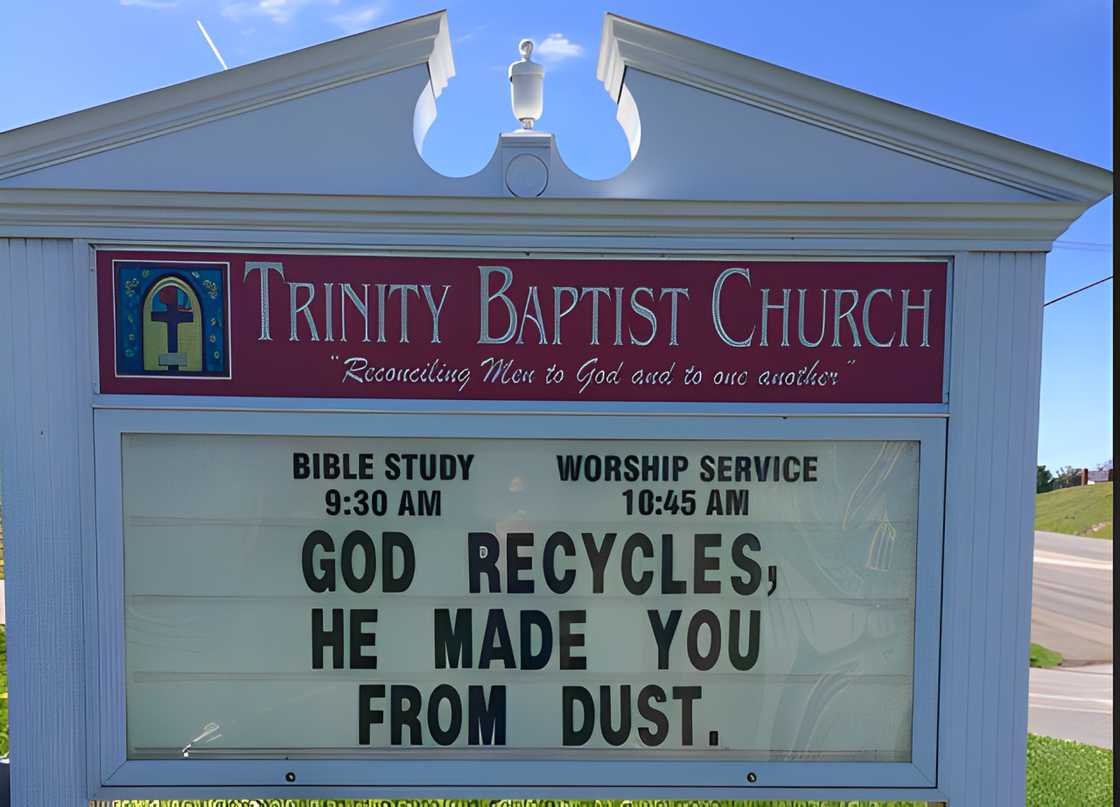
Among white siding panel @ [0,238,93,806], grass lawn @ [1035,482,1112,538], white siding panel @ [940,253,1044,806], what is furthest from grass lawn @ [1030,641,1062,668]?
grass lawn @ [1035,482,1112,538]

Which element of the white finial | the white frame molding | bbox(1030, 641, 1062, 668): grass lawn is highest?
the white finial

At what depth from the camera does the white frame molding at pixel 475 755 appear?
231 cm

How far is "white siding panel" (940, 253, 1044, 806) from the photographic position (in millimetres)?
2320

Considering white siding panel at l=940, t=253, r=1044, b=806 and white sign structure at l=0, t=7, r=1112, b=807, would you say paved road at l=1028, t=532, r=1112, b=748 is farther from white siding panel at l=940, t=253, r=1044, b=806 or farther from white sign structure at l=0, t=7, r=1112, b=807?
white sign structure at l=0, t=7, r=1112, b=807

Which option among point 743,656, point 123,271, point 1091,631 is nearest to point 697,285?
point 743,656

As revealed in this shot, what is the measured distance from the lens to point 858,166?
2.33 metres

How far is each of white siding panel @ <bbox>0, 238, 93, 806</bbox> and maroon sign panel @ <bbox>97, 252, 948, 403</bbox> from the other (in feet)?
1.71

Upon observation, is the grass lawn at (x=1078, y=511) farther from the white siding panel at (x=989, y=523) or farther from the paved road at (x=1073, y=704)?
the white siding panel at (x=989, y=523)

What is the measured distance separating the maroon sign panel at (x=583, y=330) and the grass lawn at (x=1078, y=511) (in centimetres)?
3906

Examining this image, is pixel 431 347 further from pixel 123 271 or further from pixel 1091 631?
pixel 1091 631

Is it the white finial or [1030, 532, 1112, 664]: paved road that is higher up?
the white finial

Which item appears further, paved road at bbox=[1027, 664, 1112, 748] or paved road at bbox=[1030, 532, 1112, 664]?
paved road at bbox=[1030, 532, 1112, 664]

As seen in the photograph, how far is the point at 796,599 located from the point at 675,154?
184 cm

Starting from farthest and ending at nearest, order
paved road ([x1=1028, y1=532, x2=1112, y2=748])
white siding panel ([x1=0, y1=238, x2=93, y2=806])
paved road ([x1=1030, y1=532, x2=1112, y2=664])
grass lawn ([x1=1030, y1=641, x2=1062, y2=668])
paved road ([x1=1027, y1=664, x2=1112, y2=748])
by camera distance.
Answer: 1. paved road ([x1=1030, y1=532, x2=1112, y2=664])
2. grass lawn ([x1=1030, y1=641, x2=1062, y2=668])
3. paved road ([x1=1028, y1=532, x2=1112, y2=748])
4. paved road ([x1=1027, y1=664, x2=1112, y2=748])
5. white siding panel ([x1=0, y1=238, x2=93, y2=806])
